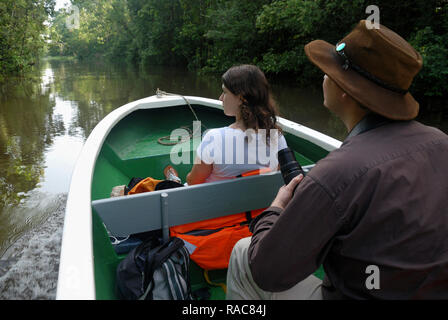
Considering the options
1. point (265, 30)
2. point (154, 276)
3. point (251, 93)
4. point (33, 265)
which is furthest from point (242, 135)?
point (265, 30)

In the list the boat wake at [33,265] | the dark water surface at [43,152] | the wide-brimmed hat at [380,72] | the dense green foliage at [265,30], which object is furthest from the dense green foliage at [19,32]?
the wide-brimmed hat at [380,72]

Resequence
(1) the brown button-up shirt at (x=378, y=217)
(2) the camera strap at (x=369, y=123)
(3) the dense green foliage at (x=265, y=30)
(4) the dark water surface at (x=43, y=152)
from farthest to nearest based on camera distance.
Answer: (3) the dense green foliage at (x=265, y=30)
(4) the dark water surface at (x=43, y=152)
(2) the camera strap at (x=369, y=123)
(1) the brown button-up shirt at (x=378, y=217)

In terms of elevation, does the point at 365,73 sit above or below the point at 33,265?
above

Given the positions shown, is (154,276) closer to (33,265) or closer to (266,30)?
(33,265)

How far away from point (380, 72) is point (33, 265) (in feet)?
10.2

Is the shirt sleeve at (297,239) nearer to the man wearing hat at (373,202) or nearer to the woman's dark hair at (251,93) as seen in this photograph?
the man wearing hat at (373,202)

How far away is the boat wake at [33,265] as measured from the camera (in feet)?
8.63

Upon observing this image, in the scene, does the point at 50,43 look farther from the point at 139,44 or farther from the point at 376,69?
the point at 376,69

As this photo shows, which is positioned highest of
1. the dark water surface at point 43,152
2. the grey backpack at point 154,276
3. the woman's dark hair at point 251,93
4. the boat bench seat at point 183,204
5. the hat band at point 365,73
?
the hat band at point 365,73

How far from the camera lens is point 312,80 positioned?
1290 cm

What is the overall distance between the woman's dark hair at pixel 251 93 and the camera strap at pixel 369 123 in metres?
0.89

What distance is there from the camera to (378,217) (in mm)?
794

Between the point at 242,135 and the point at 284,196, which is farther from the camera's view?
the point at 242,135

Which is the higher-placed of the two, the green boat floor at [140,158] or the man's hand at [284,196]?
the man's hand at [284,196]
